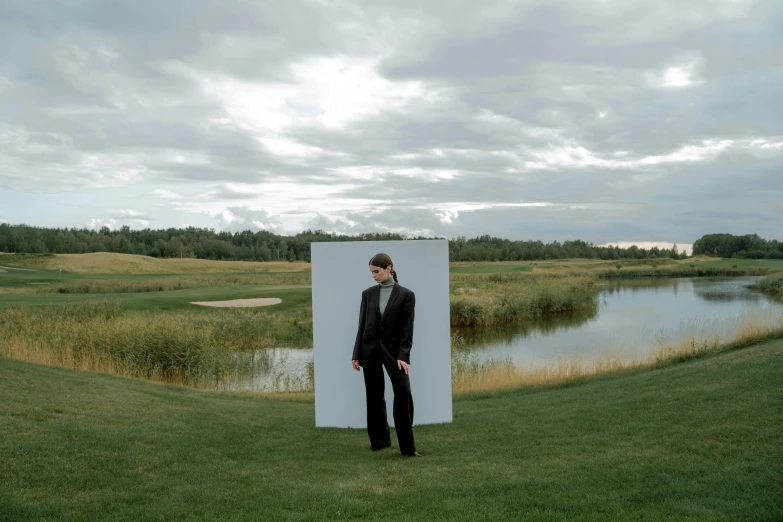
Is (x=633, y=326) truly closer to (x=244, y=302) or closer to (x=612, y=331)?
(x=612, y=331)

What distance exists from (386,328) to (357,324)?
5.61ft

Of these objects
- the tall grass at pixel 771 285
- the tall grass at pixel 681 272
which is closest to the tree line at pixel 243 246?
the tall grass at pixel 681 272

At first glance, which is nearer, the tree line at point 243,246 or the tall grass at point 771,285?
the tall grass at point 771,285

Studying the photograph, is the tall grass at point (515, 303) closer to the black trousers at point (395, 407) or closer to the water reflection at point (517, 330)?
the water reflection at point (517, 330)

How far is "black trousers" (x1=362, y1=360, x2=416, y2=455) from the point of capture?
6.27 meters

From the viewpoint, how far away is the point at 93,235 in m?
95.6

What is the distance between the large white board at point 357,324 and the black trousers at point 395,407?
126cm

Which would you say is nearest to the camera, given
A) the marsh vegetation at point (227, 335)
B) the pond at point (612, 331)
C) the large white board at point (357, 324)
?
the large white board at point (357, 324)

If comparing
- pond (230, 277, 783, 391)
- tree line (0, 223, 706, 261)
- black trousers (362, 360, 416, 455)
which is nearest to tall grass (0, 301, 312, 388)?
pond (230, 277, 783, 391)

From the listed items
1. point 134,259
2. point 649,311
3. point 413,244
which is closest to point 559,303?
point 649,311

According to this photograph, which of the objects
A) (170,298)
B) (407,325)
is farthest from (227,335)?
(407,325)

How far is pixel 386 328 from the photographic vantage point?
6.30 m

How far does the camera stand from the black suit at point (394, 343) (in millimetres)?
6266

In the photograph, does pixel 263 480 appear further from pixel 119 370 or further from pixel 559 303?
pixel 559 303
